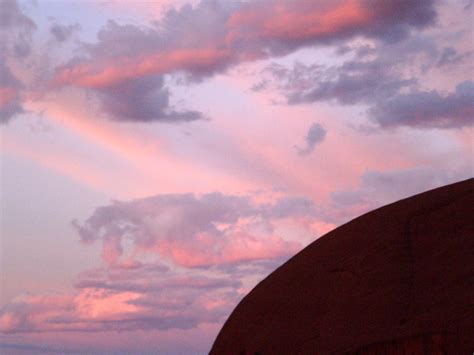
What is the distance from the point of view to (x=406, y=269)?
21.4 m

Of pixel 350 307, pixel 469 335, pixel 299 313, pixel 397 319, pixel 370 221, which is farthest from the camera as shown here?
pixel 370 221

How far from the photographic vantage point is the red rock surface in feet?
62.1

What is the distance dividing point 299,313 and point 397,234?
332cm

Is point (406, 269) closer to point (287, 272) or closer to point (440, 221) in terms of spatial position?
point (440, 221)

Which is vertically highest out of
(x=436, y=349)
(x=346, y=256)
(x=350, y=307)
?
(x=346, y=256)

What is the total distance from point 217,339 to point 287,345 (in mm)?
5192

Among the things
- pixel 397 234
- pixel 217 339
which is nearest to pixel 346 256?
pixel 397 234

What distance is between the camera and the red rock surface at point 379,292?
18938 millimetres

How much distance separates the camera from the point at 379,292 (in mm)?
21188

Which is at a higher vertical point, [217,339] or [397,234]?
[397,234]

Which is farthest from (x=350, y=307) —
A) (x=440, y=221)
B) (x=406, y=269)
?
(x=440, y=221)

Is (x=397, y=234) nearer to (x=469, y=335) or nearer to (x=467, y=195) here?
(x=467, y=195)

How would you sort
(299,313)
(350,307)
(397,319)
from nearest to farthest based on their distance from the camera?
1. (397,319)
2. (350,307)
3. (299,313)

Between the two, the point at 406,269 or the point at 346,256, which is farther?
the point at 346,256
